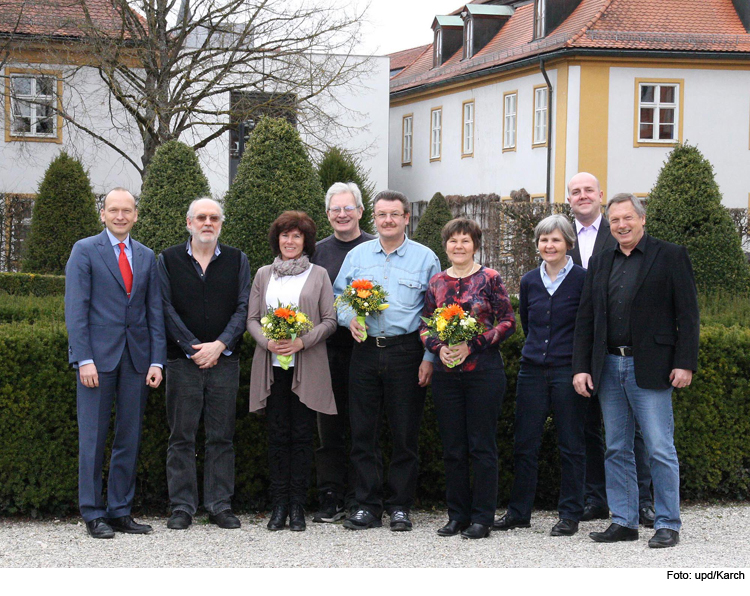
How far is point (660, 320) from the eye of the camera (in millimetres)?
6000

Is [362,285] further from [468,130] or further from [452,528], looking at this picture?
[468,130]

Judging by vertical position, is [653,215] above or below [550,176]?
below

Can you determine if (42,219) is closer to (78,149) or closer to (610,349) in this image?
(78,149)

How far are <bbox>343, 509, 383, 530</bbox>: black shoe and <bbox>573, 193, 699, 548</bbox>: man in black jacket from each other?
1.41 metres

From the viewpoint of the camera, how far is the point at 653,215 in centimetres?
1764

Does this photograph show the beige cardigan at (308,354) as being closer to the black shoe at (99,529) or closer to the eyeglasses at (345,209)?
the eyeglasses at (345,209)

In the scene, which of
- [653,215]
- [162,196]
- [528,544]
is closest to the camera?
[528,544]

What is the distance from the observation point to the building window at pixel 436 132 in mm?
38438

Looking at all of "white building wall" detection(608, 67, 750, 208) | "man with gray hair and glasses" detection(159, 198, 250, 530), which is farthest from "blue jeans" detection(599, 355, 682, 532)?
"white building wall" detection(608, 67, 750, 208)

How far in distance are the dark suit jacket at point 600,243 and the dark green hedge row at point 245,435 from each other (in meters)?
0.68

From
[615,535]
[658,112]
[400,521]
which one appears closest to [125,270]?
[400,521]

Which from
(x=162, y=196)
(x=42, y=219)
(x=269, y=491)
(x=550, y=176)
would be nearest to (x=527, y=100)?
(x=550, y=176)

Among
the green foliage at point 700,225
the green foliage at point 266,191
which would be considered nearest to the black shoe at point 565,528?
the green foliage at point 266,191

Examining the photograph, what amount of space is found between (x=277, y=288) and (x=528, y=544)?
226 cm
